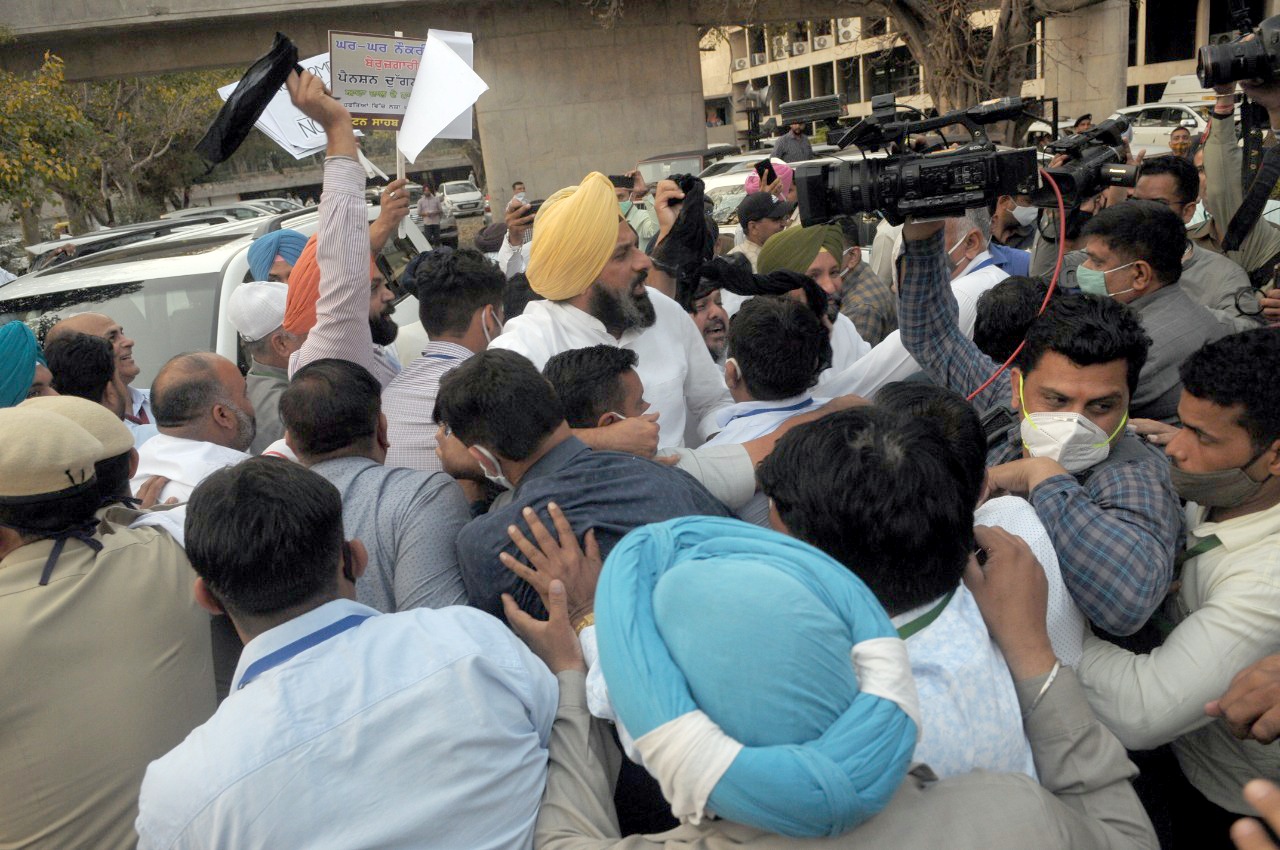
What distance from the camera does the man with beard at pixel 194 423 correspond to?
2.91 meters

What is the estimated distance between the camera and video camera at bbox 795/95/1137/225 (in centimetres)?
255

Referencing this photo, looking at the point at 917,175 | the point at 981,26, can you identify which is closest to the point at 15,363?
the point at 917,175

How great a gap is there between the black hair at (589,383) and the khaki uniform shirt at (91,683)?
3.51ft

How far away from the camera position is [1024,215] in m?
5.87

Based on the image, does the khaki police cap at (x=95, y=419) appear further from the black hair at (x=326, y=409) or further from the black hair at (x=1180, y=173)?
the black hair at (x=1180, y=173)

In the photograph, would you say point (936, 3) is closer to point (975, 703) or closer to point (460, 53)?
point (460, 53)

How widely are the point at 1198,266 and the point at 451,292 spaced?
317 centimetres

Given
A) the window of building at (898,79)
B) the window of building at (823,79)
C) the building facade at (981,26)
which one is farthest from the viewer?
the window of building at (823,79)

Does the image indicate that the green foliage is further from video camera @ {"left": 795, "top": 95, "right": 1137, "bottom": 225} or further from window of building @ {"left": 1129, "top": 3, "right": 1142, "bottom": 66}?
window of building @ {"left": 1129, "top": 3, "right": 1142, "bottom": 66}

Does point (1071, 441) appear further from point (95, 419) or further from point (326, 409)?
point (95, 419)

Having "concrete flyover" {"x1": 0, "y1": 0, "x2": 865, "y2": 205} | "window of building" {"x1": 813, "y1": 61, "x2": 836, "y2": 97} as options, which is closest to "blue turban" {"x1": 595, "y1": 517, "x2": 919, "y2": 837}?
"concrete flyover" {"x1": 0, "y1": 0, "x2": 865, "y2": 205}

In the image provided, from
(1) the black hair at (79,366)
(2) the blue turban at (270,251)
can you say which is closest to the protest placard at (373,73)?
(2) the blue turban at (270,251)

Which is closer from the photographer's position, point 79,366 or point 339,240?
point 339,240

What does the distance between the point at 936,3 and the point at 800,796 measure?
54.3 ft
